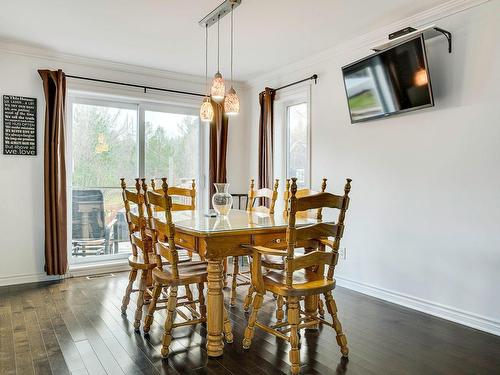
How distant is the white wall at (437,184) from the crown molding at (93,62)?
2.12 meters

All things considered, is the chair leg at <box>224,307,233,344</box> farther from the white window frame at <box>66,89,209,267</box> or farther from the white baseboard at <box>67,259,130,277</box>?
the white window frame at <box>66,89,209,267</box>

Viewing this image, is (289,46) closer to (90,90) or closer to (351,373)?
(90,90)

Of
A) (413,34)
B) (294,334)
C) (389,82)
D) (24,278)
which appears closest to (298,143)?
(389,82)

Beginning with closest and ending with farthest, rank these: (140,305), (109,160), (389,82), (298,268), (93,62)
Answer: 1. (298,268)
2. (140,305)
3. (389,82)
4. (93,62)
5. (109,160)

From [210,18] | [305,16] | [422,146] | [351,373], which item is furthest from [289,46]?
[351,373]

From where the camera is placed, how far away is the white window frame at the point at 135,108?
453 cm

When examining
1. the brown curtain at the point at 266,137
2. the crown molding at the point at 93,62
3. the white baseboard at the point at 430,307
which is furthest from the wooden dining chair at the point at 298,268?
the crown molding at the point at 93,62

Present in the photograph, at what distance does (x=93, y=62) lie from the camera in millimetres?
4586

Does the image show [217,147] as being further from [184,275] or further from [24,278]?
[184,275]

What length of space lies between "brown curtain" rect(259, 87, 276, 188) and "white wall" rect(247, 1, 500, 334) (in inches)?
42.8

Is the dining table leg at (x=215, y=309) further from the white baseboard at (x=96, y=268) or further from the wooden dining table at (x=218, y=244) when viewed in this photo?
the white baseboard at (x=96, y=268)

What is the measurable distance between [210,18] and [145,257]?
2133 mm

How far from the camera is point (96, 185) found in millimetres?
4789

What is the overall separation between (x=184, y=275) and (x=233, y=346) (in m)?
0.58
